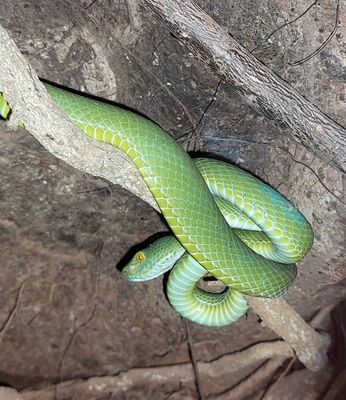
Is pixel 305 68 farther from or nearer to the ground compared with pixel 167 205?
farther from the ground

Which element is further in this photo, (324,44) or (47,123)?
(324,44)

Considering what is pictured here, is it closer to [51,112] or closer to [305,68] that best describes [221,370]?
A: [305,68]

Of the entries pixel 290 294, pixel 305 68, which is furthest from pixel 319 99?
pixel 290 294

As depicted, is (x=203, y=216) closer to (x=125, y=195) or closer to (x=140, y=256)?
(x=140, y=256)

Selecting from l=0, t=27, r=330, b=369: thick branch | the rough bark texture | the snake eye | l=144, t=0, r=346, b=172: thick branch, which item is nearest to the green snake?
the snake eye

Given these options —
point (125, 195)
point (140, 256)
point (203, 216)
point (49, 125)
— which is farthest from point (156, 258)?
point (49, 125)

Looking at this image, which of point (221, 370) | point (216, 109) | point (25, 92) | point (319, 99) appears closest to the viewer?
point (25, 92)

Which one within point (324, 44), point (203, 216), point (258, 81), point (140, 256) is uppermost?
point (324, 44)

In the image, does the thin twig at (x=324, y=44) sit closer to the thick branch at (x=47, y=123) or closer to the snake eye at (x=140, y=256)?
the thick branch at (x=47, y=123)
